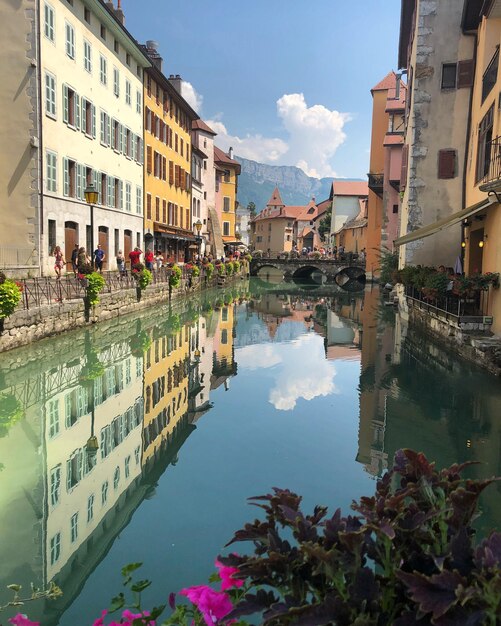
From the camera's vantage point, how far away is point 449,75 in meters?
21.8

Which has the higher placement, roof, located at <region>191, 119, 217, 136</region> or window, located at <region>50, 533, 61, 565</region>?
roof, located at <region>191, 119, 217, 136</region>

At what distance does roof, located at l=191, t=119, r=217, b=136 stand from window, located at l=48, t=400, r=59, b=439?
4471 centimetres

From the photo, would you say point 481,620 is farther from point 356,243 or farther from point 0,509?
point 356,243

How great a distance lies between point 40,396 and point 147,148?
2777 cm

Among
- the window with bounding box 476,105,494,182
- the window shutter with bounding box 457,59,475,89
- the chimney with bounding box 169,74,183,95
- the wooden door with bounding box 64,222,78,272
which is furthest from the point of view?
the chimney with bounding box 169,74,183,95

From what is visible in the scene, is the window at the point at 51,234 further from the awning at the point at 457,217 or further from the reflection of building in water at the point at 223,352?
the awning at the point at 457,217

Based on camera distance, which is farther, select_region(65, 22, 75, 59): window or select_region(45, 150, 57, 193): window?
select_region(65, 22, 75, 59): window

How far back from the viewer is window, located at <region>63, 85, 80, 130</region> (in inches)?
915

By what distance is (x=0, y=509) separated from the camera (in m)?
5.71

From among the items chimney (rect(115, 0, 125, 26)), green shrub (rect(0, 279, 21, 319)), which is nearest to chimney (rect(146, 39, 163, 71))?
chimney (rect(115, 0, 125, 26))

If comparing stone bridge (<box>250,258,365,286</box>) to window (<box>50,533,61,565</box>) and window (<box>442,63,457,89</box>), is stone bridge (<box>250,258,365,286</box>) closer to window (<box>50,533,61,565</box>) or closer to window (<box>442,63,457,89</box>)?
window (<box>442,63,457,89</box>)

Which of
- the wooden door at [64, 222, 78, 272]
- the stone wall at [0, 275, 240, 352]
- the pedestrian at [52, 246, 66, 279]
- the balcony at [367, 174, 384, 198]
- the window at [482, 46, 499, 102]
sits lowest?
the stone wall at [0, 275, 240, 352]

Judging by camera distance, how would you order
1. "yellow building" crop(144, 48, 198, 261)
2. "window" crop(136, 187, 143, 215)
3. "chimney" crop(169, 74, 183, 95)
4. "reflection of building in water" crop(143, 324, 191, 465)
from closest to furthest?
"reflection of building in water" crop(143, 324, 191, 465), "window" crop(136, 187, 143, 215), "yellow building" crop(144, 48, 198, 261), "chimney" crop(169, 74, 183, 95)

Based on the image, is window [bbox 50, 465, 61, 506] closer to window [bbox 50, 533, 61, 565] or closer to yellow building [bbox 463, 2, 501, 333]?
window [bbox 50, 533, 61, 565]
